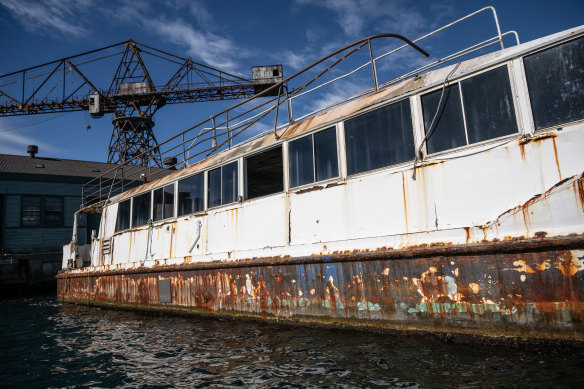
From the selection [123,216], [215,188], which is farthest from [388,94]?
[123,216]

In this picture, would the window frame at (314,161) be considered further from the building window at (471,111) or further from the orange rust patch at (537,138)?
the orange rust patch at (537,138)

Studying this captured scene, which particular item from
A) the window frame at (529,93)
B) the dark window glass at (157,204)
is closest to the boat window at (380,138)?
the window frame at (529,93)

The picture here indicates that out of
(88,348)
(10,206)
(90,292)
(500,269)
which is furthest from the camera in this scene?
(10,206)

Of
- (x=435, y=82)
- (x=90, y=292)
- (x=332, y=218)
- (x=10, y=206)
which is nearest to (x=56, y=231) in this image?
(x=10, y=206)

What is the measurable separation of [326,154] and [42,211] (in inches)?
750

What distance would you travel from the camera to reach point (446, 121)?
13.1 feet

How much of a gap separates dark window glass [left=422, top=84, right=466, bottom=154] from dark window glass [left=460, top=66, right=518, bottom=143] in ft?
0.27

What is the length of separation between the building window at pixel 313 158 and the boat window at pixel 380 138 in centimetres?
26

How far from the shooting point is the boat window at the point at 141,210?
8.52 metres

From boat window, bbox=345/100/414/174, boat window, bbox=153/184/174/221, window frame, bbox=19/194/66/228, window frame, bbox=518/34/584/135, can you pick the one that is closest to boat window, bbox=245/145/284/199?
boat window, bbox=345/100/414/174

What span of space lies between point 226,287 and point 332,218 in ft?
7.66

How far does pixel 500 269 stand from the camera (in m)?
3.32

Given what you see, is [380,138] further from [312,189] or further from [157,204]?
[157,204]

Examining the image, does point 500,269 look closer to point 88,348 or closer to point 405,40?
point 405,40
